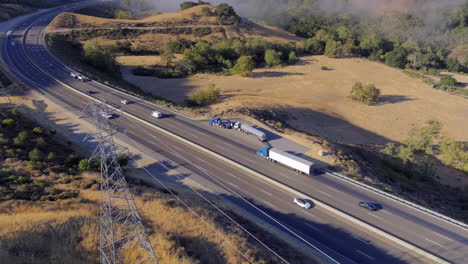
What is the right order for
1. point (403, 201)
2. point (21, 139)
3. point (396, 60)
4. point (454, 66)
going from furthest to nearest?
point (454, 66), point (396, 60), point (21, 139), point (403, 201)

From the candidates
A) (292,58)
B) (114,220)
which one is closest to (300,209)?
(114,220)

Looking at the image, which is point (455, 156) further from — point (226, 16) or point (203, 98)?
point (226, 16)

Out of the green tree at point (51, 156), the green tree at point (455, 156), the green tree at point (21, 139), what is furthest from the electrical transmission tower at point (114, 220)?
the green tree at point (455, 156)

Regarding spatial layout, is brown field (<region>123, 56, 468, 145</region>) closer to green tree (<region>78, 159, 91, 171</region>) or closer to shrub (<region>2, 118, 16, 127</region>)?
green tree (<region>78, 159, 91, 171</region>)

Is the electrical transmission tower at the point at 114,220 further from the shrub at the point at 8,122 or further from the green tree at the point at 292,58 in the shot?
the green tree at the point at 292,58

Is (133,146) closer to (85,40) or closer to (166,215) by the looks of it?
(166,215)

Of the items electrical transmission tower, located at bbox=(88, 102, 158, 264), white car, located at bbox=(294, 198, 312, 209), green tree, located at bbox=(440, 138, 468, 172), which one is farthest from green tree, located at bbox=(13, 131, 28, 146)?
green tree, located at bbox=(440, 138, 468, 172)
